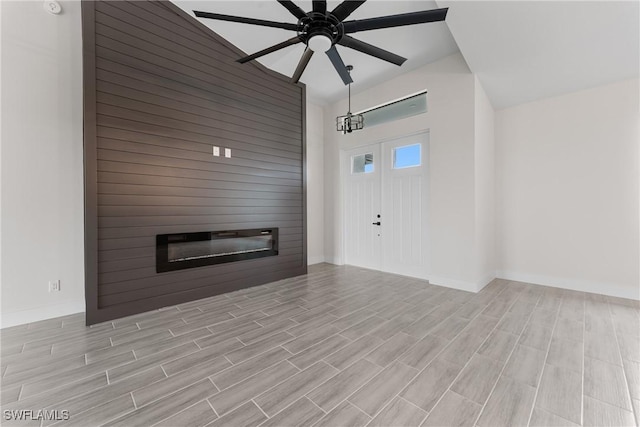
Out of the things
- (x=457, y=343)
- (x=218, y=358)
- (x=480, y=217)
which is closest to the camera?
(x=218, y=358)

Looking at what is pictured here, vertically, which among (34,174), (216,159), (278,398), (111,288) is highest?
(216,159)

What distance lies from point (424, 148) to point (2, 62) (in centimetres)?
564

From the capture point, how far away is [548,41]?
118 inches

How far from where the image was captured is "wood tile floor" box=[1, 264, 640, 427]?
155 cm

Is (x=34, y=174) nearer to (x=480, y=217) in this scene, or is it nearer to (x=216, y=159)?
(x=216, y=159)

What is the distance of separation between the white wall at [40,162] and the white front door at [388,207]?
4.60m

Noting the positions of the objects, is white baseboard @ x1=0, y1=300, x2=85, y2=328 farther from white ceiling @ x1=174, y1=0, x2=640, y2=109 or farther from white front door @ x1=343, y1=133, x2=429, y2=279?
white front door @ x1=343, y1=133, x2=429, y2=279

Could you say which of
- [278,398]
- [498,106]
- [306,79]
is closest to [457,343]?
[278,398]

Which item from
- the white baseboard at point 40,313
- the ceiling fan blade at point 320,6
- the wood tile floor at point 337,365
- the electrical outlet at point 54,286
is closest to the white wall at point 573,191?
the wood tile floor at point 337,365

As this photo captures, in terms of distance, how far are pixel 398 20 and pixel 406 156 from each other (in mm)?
3027

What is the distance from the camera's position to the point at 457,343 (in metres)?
2.34

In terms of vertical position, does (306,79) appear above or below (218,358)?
above

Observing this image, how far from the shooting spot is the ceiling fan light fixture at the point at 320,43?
6.73 feet

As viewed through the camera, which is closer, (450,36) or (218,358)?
(218,358)
